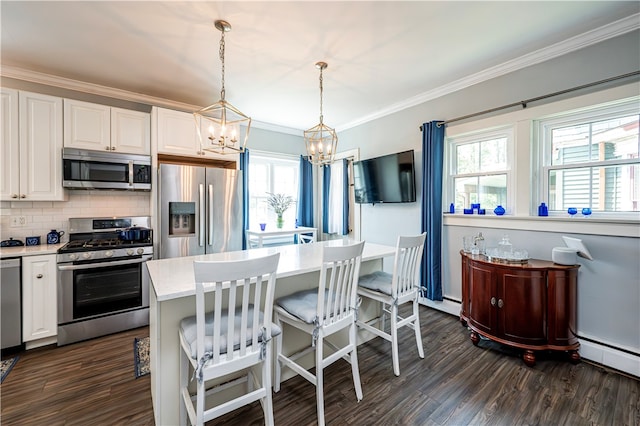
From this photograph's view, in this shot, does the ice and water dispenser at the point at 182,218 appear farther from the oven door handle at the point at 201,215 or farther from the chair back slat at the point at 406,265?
the chair back slat at the point at 406,265

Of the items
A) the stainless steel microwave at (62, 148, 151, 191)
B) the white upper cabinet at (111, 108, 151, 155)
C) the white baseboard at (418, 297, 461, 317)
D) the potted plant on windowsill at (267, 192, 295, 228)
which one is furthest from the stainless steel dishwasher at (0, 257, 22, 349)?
the white baseboard at (418, 297, 461, 317)

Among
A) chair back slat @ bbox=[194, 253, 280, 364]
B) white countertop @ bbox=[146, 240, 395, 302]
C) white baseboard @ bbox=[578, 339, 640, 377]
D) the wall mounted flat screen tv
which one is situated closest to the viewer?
chair back slat @ bbox=[194, 253, 280, 364]

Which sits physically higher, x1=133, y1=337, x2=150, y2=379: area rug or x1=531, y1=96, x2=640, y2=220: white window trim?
x1=531, y1=96, x2=640, y2=220: white window trim

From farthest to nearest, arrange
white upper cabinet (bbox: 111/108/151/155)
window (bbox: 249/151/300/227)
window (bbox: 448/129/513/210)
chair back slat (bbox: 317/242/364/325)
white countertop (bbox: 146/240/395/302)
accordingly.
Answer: window (bbox: 249/151/300/227) < white upper cabinet (bbox: 111/108/151/155) < window (bbox: 448/129/513/210) < chair back slat (bbox: 317/242/364/325) < white countertop (bbox: 146/240/395/302)

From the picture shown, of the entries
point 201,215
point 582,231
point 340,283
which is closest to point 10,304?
point 201,215

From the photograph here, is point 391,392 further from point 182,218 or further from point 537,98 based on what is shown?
point 537,98

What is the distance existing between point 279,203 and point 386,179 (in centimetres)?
196

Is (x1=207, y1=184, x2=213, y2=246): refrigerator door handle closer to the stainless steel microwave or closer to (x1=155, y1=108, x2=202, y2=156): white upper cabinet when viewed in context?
(x1=155, y1=108, x2=202, y2=156): white upper cabinet

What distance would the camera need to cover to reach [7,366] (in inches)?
92.3

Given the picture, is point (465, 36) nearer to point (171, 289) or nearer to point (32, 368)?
point (171, 289)

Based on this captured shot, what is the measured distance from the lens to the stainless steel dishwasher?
2443mm

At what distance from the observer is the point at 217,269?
1.26 metres

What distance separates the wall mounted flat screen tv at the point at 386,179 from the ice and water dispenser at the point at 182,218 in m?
2.58

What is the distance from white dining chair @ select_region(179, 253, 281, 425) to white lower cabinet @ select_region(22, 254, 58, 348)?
205 cm
